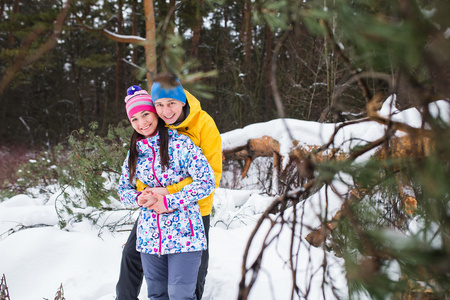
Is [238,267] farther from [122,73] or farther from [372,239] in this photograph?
[122,73]

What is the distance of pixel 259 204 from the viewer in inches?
174

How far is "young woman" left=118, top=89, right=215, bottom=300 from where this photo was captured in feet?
5.83

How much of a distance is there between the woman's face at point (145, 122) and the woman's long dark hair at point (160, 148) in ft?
0.14

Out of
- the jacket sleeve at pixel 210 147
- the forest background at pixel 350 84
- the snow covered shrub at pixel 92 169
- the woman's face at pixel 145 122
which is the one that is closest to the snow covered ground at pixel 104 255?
the snow covered shrub at pixel 92 169

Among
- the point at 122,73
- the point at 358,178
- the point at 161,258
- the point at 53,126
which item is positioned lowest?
the point at 161,258

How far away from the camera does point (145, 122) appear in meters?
1.89

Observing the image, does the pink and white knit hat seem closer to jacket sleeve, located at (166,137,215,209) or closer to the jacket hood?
the jacket hood

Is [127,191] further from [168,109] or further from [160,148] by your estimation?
[168,109]

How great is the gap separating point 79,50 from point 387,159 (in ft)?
56.1

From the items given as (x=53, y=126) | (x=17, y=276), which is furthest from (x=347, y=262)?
(x=53, y=126)

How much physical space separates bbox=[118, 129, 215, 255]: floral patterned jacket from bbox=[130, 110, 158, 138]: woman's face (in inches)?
1.8

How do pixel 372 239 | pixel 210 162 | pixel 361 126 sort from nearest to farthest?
pixel 372 239 → pixel 210 162 → pixel 361 126

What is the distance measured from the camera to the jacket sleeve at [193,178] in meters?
1.76

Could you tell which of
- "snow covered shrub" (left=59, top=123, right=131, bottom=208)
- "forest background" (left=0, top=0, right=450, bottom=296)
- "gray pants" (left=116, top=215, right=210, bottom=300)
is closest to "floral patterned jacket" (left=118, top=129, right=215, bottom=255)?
"gray pants" (left=116, top=215, right=210, bottom=300)
